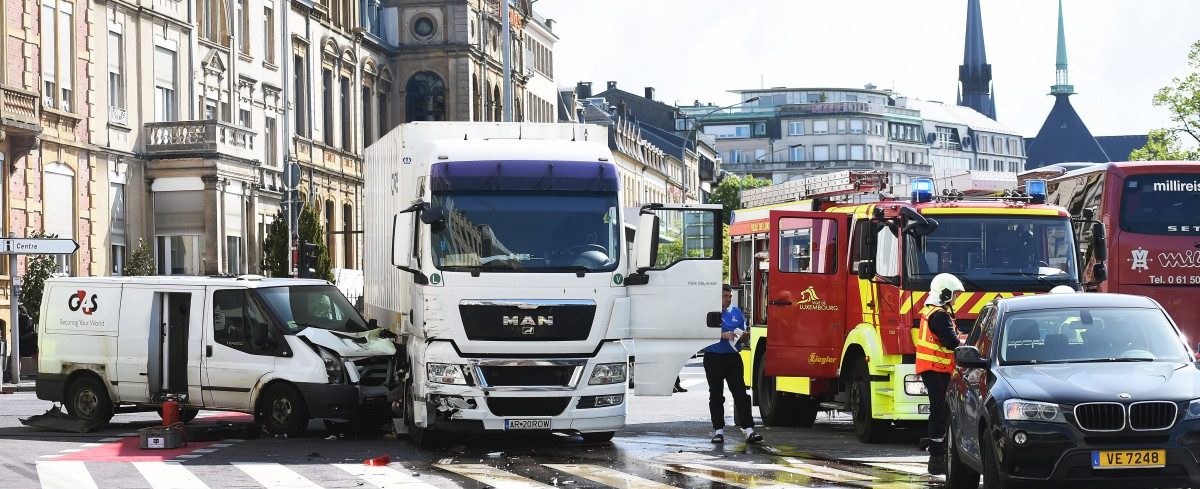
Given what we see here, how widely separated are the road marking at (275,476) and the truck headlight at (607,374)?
3453 millimetres

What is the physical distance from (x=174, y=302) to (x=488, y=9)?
61.4 meters

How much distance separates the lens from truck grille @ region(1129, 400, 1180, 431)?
1286 centimetres

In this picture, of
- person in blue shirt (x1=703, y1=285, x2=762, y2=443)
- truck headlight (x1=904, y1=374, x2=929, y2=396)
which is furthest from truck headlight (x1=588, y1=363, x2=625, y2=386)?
truck headlight (x1=904, y1=374, x2=929, y2=396)

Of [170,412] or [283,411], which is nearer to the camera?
[170,412]

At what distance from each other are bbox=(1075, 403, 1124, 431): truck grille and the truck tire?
10.8m

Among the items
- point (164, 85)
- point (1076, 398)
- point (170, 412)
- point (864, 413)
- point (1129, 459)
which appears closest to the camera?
point (1129, 459)

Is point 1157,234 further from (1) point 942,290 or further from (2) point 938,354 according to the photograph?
(1) point 942,290

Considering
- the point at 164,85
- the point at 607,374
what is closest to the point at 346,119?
the point at 164,85

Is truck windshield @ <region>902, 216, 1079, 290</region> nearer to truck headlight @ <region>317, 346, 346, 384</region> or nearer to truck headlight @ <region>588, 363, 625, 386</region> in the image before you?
truck headlight @ <region>588, 363, 625, 386</region>

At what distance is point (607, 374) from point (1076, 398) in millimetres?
7132

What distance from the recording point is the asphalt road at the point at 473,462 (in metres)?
15.9

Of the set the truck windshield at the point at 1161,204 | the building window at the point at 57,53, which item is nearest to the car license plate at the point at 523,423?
the truck windshield at the point at 1161,204

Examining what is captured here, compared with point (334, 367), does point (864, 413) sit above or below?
below

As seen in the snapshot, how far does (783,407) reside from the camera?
24000 millimetres
